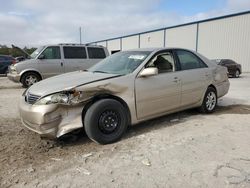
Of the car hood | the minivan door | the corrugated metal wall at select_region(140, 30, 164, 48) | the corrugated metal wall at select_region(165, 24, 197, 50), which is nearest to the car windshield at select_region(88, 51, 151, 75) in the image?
the car hood

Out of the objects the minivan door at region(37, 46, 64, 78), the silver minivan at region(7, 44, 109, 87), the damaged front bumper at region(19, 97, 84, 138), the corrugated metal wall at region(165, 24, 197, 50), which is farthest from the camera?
the corrugated metal wall at region(165, 24, 197, 50)

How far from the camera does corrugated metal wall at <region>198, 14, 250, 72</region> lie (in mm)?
23812

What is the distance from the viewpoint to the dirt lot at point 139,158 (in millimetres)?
3080

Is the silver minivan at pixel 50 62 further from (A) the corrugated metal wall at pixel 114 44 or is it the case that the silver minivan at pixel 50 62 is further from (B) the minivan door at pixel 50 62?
Result: (A) the corrugated metal wall at pixel 114 44

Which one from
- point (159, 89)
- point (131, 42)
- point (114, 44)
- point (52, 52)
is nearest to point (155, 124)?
point (159, 89)

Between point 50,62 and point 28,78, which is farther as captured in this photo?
point 50,62

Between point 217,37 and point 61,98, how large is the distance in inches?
1005

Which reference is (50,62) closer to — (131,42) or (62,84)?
(62,84)

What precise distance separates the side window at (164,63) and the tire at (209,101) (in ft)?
4.37

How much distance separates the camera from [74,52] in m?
Result: 11.9

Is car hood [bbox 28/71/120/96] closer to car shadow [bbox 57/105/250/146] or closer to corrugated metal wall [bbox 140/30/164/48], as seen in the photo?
car shadow [bbox 57/105/250/146]

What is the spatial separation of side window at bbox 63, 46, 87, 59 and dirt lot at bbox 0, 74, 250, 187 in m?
6.90

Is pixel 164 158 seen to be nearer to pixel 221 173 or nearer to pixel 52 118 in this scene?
pixel 221 173

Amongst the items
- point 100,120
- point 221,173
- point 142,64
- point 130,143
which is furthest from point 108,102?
point 221,173
